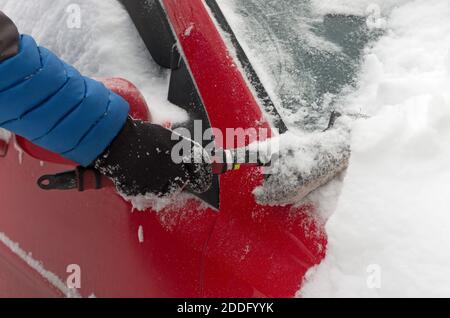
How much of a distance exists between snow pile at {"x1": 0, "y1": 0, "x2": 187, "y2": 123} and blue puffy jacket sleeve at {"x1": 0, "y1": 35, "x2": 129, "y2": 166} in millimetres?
347

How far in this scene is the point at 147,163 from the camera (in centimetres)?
136

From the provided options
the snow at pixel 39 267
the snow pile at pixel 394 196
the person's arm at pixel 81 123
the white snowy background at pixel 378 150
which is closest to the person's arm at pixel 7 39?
the person's arm at pixel 81 123

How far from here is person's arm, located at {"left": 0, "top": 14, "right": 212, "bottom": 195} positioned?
1.22 metres

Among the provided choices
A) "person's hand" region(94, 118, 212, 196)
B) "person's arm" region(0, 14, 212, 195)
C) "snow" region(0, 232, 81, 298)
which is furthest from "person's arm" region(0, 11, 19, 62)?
"snow" region(0, 232, 81, 298)

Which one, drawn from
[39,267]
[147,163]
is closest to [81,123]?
[147,163]

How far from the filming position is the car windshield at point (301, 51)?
5.79ft

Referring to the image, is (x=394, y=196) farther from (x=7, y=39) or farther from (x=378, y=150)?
(x=7, y=39)

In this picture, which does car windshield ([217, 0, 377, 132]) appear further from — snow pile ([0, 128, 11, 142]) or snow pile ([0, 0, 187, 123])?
snow pile ([0, 128, 11, 142])

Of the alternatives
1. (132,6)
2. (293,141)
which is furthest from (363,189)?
(132,6)

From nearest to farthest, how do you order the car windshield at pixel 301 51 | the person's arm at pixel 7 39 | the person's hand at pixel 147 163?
1. the person's arm at pixel 7 39
2. the person's hand at pixel 147 163
3. the car windshield at pixel 301 51

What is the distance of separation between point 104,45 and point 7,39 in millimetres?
530

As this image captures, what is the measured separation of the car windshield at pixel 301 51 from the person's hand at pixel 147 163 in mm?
434

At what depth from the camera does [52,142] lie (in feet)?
4.26

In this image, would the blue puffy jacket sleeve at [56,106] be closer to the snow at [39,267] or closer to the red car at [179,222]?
the red car at [179,222]
